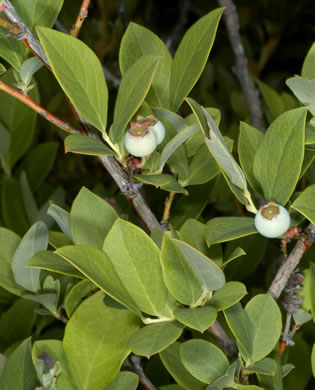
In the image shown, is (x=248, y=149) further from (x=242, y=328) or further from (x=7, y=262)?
(x=7, y=262)

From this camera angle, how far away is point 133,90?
1.91 feet

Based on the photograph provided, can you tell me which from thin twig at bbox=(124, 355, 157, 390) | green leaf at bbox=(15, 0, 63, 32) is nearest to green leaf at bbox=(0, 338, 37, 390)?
thin twig at bbox=(124, 355, 157, 390)

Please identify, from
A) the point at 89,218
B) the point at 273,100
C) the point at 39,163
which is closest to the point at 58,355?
the point at 89,218

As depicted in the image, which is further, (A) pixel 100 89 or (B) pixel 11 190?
(B) pixel 11 190

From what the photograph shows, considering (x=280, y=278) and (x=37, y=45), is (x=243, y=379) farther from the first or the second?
(x=37, y=45)

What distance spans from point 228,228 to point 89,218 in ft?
0.49

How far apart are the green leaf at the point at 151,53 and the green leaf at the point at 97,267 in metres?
0.22

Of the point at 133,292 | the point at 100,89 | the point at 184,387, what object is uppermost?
the point at 100,89

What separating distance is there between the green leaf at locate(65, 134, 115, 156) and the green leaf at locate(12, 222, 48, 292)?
127 millimetres

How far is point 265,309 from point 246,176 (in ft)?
0.42

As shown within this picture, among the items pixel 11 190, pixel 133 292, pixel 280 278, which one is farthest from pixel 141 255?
pixel 11 190

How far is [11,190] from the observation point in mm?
983

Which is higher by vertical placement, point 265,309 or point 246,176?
point 246,176

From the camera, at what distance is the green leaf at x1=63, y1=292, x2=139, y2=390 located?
619mm
